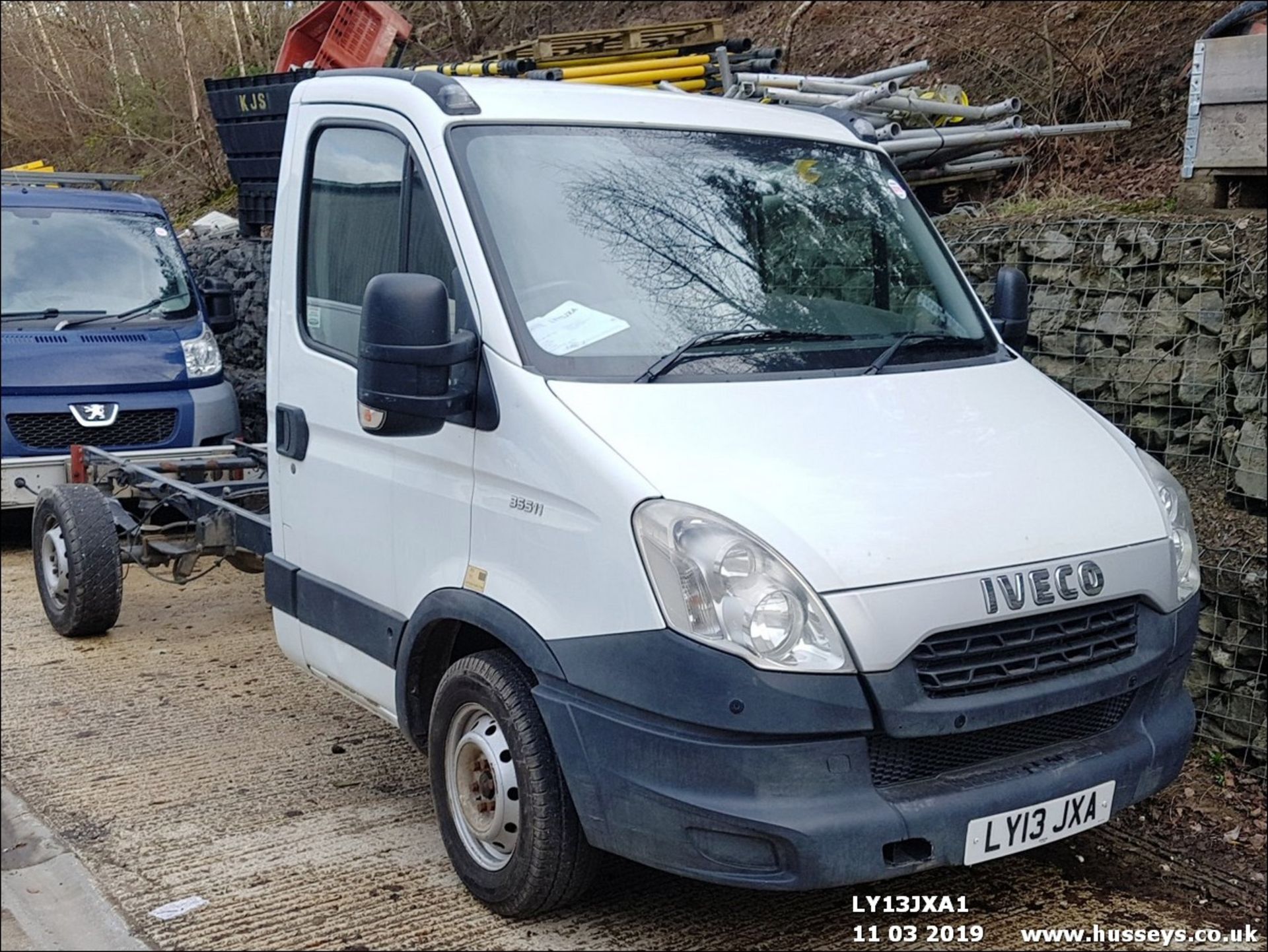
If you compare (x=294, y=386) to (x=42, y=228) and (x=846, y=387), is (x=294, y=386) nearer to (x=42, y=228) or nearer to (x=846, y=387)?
(x=846, y=387)

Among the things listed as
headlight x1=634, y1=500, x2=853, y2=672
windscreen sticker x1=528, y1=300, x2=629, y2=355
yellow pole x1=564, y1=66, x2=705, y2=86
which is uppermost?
yellow pole x1=564, y1=66, x2=705, y2=86

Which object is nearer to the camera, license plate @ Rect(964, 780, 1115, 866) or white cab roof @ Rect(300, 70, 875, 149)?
license plate @ Rect(964, 780, 1115, 866)

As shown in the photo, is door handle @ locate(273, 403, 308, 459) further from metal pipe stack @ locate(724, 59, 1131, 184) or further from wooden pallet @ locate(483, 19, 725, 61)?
wooden pallet @ locate(483, 19, 725, 61)

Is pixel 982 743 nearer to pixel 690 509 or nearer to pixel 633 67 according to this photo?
pixel 690 509

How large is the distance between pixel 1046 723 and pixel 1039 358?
10.3 ft

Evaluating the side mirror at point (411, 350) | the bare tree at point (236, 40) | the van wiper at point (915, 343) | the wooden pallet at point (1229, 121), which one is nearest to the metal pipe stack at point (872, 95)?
the wooden pallet at point (1229, 121)

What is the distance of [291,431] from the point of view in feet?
15.2

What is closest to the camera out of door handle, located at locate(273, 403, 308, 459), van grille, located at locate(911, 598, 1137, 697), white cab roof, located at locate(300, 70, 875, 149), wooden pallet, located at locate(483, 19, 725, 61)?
van grille, located at locate(911, 598, 1137, 697)

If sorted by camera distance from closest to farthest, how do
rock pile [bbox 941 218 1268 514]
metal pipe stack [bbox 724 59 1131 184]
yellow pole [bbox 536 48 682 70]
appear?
rock pile [bbox 941 218 1268 514]
metal pipe stack [bbox 724 59 1131 184]
yellow pole [bbox 536 48 682 70]

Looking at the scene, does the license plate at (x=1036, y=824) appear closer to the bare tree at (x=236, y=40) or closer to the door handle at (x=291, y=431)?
the door handle at (x=291, y=431)

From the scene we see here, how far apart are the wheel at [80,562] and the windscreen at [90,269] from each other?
2110 mm

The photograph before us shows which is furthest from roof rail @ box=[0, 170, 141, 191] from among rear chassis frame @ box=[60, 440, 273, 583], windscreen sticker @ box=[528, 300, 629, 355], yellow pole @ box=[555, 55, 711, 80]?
windscreen sticker @ box=[528, 300, 629, 355]

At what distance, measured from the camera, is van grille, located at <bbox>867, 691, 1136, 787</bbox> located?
3.24 metres

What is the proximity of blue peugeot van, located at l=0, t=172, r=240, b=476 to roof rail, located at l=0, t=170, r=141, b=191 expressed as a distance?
0.02 m
